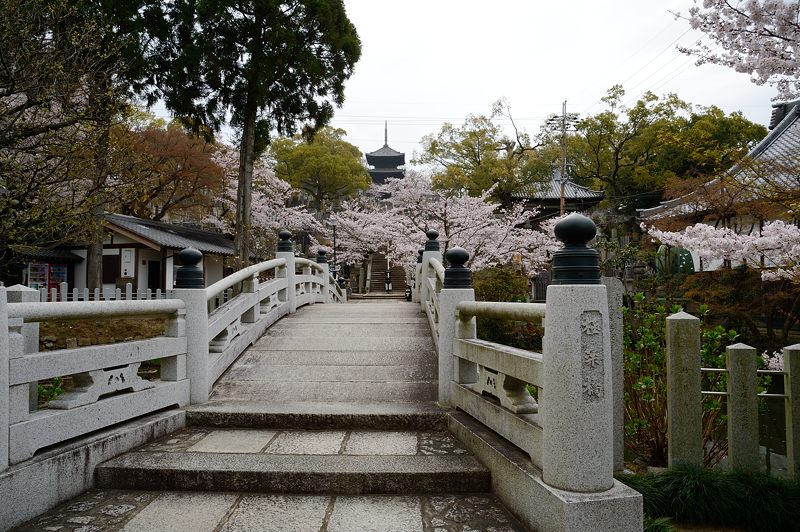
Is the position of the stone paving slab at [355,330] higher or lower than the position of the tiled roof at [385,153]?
lower

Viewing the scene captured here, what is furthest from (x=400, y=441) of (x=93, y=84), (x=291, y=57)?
(x=291, y=57)

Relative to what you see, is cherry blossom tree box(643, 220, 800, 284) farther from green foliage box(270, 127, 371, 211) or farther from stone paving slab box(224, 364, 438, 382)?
green foliage box(270, 127, 371, 211)

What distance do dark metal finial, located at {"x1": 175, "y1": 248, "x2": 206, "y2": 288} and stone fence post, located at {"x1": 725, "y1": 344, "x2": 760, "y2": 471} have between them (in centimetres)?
443

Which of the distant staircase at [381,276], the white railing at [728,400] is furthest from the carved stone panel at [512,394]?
the distant staircase at [381,276]

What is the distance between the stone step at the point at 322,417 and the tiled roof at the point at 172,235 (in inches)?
631

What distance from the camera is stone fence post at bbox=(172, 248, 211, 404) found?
476 centimetres

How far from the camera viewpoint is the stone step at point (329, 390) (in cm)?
502

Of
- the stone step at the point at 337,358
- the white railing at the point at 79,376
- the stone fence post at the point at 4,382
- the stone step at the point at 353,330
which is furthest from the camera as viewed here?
the stone step at the point at 353,330

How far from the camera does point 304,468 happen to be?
341 centimetres

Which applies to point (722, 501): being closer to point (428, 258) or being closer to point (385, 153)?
point (428, 258)

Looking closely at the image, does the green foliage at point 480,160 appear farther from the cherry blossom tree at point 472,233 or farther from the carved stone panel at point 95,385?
the carved stone panel at point 95,385

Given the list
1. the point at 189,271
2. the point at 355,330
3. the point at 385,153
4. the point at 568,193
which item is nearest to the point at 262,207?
the point at 568,193

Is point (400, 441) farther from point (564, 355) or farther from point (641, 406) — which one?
point (641, 406)

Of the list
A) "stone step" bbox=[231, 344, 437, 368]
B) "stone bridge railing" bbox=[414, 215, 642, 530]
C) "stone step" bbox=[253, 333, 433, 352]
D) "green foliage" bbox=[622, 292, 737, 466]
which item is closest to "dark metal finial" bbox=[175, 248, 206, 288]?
"stone step" bbox=[231, 344, 437, 368]
